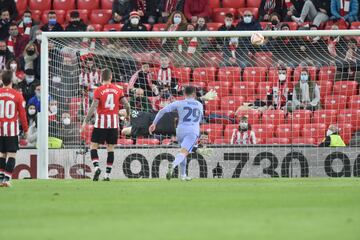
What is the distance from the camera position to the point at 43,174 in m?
21.6

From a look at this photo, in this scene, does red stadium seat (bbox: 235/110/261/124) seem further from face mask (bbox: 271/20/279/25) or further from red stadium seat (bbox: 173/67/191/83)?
face mask (bbox: 271/20/279/25)

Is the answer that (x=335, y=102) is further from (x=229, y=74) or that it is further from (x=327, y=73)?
(x=229, y=74)

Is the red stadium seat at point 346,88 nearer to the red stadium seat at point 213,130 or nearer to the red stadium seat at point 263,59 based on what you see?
the red stadium seat at point 263,59

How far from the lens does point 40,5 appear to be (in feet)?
97.7

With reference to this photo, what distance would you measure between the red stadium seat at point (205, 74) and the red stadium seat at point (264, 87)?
3.91 feet

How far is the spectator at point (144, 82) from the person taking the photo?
23422 mm

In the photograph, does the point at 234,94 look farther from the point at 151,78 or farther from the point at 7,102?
the point at 7,102

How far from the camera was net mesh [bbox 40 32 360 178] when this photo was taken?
22188mm

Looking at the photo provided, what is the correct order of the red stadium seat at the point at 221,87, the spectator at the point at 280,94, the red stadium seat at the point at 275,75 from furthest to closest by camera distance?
the red stadium seat at the point at 221,87
the red stadium seat at the point at 275,75
the spectator at the point at 280,94

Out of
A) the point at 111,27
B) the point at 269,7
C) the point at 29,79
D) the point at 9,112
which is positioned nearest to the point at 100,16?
the point at 111,27

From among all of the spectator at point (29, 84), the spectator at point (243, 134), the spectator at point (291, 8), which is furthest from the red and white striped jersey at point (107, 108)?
the spectator at point (291, 8)

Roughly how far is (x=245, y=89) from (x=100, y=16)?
653 centimetres

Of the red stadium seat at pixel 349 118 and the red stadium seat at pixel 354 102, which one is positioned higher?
the red stadium seat at pixel 354 102

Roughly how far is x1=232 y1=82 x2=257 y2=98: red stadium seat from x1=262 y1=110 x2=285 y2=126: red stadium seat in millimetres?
674
